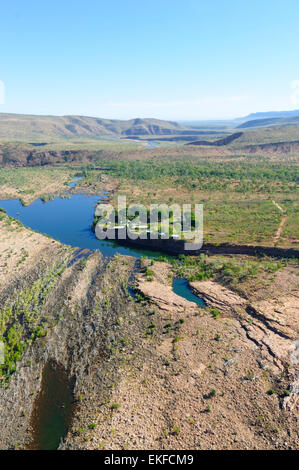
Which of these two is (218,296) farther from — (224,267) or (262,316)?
(224,267)

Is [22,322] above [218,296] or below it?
below

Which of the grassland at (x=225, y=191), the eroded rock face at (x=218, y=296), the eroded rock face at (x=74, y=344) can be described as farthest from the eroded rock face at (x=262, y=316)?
the grassland at (x=225, y=191)

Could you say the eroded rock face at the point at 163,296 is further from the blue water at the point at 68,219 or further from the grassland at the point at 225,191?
the grassland at the point at 225,191

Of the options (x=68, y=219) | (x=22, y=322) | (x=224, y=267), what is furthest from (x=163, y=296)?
(x=68, y=219)

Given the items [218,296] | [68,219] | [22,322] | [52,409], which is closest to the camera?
[52,409]

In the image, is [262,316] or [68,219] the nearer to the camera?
[262,316]

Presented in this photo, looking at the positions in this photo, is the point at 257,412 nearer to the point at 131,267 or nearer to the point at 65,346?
the point at 65,346

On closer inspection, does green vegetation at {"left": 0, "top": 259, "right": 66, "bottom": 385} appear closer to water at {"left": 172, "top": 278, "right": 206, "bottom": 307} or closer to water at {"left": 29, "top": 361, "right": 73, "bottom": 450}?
water at {"left": 29, "top": 361, "right": 73, "bottom": 450}
